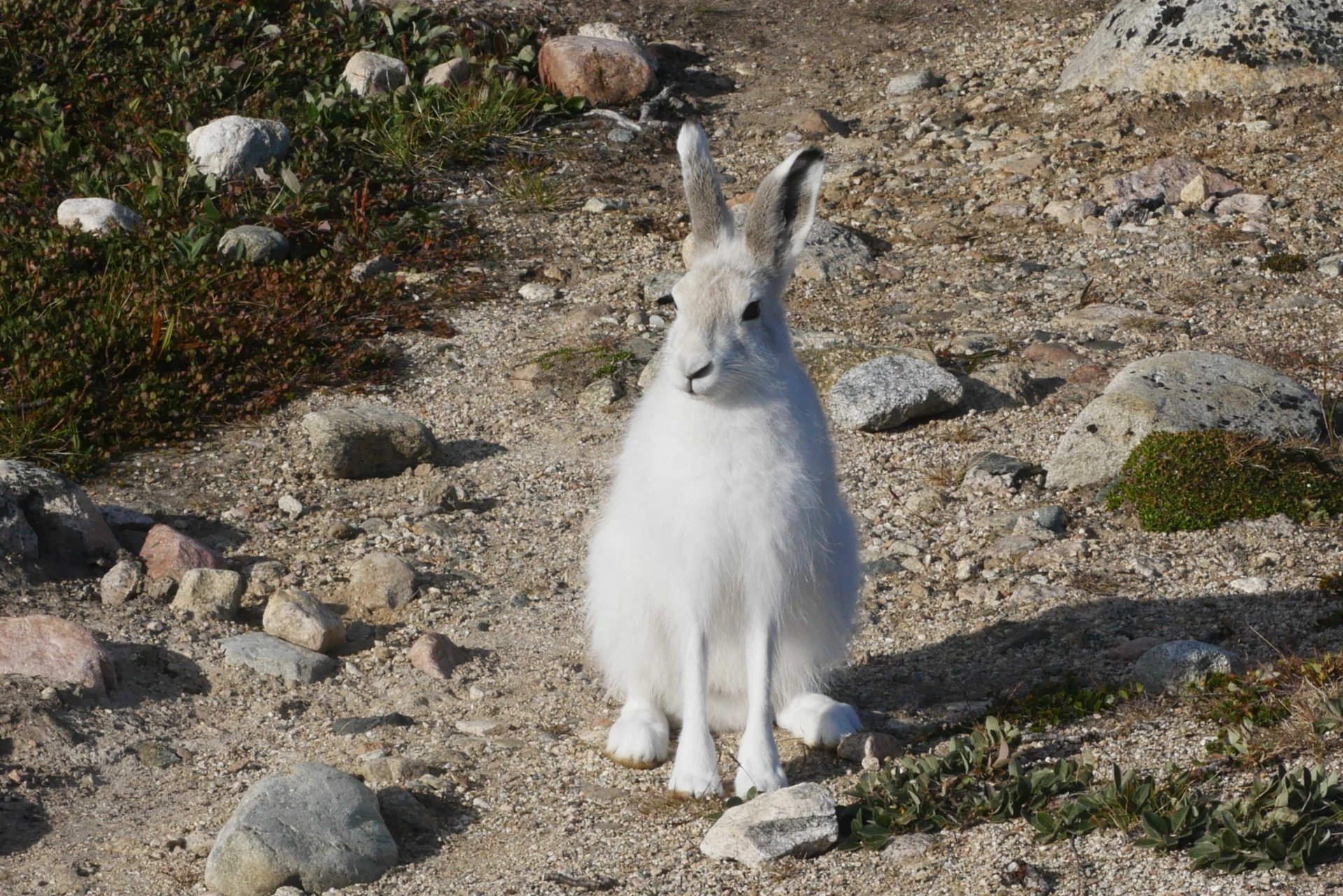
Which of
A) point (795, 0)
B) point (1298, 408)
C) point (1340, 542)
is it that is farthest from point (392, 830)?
point (795, 0)

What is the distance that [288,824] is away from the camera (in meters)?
5.00

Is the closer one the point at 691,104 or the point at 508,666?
the point at 508,666

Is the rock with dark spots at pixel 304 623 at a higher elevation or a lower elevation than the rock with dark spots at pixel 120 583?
higher

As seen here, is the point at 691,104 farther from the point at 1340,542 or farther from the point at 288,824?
the point at 288,824

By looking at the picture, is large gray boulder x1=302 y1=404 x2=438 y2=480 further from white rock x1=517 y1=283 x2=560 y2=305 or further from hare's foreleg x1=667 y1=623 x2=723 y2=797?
hare's foreleg x1=667 y1=623 x2=723 y2=797

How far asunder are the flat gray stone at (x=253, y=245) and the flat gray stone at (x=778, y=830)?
7479 mm

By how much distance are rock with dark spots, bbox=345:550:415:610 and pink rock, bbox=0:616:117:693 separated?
1.56 metres

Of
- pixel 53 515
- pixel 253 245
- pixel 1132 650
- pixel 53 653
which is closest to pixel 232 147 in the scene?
pixel 253 245

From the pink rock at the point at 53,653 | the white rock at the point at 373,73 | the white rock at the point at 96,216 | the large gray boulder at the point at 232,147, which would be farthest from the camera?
the white rock at the point at 373,73

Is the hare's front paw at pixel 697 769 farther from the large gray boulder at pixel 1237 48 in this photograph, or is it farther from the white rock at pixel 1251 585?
the large gray boulder at pixel 1237 48

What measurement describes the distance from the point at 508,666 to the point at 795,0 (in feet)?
42.9

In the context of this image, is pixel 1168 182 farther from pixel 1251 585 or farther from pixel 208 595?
pixel 208 595

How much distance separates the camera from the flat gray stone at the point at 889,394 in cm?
948

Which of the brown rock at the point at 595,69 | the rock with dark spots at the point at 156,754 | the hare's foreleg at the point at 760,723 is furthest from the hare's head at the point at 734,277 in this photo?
the brown rock at the point at 595,69
